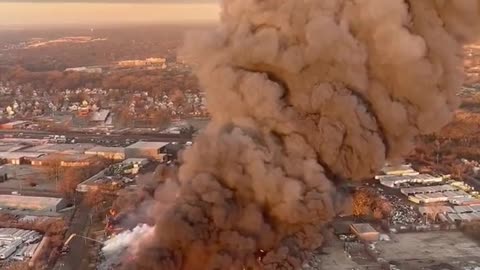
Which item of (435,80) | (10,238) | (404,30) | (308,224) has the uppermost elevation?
(404,30)

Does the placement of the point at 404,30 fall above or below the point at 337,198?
above

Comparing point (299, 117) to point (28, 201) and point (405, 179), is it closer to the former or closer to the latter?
point (28, 201)

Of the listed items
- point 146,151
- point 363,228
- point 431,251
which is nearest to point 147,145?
point 146,151

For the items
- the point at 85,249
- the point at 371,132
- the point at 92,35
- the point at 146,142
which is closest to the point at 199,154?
the point at 371,132

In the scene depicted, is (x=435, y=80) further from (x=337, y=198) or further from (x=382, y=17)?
(x=337, y=198)

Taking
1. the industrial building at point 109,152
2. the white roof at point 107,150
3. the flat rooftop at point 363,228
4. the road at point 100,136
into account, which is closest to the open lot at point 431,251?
the flat rooftop at point 363,228

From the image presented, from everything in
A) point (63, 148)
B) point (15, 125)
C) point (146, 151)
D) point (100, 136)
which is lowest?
point (15, 125)

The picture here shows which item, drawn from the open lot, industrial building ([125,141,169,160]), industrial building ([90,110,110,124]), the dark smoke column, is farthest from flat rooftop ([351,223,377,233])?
industrial building ([90,110,110,124])
